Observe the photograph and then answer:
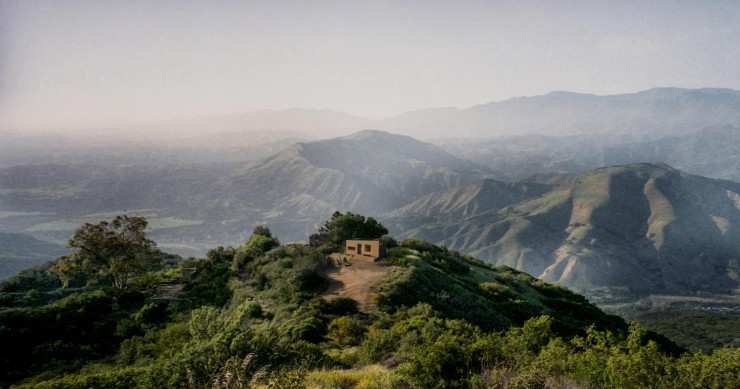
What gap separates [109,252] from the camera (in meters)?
39.8

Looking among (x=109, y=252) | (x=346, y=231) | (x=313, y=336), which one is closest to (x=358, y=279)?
(x=313, y=336)

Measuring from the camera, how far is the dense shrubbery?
10305mm

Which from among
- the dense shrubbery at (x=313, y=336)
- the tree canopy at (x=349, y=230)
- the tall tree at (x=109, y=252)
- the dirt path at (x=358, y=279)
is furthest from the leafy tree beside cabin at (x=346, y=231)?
the tall tree at (x=109, y=252)

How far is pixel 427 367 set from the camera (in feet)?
32.9

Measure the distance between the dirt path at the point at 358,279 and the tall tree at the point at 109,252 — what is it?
770 inches

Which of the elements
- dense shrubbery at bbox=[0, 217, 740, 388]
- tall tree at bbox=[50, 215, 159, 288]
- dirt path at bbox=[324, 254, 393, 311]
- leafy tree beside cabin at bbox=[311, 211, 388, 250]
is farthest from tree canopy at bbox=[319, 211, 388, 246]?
tall tree at bbox=[50, 215, 159, 288]

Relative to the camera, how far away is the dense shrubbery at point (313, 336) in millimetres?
10305

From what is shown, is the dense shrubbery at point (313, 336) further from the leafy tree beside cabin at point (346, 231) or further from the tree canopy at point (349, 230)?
the tree canopy at point (349, 230)

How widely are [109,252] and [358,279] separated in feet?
81.6

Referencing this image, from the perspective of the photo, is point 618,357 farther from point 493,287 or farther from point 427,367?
point 493,287

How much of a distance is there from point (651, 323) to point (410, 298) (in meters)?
146

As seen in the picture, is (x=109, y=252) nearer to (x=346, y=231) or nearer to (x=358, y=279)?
(x=346, y=231)

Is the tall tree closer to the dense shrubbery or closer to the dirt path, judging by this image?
the dense shrubbery

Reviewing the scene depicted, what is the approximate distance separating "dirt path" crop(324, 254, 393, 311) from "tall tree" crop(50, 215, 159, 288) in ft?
64.2
